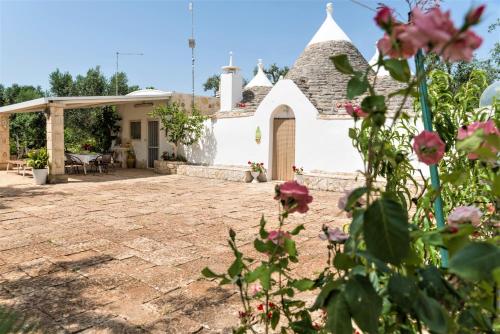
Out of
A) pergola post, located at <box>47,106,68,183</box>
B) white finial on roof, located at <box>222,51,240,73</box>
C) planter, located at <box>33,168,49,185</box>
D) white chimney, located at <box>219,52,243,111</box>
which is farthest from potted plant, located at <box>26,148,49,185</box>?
white finial on roof, located at <box>222,51,240,73</box>

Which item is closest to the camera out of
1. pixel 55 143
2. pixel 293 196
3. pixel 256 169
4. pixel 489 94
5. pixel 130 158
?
pixel 293 196

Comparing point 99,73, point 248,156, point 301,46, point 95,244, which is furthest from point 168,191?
point 99,73

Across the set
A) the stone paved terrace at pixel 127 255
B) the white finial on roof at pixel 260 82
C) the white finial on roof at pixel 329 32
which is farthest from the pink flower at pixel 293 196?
the white finial on roof at pixel 329 32

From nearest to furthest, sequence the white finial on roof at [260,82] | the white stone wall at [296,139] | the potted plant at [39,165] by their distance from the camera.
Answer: the potted plant at [39,165]
the white stone wall at [296,139]
the white finial on roof at [260,82]

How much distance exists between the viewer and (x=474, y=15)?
2.53 ft

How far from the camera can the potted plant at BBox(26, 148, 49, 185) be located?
12.1 m

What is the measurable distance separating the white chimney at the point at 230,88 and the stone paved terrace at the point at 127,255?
7.69 meters

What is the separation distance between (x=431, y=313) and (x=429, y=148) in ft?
1.68

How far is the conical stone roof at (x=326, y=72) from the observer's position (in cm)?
1452

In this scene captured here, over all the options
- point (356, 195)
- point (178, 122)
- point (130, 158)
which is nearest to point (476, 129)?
point (356, 195)

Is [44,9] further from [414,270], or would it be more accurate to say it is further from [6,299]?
[414,270]

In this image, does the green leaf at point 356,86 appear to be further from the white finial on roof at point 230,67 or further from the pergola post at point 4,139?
the pergola post at point 4,139

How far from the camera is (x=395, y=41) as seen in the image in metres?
0.94

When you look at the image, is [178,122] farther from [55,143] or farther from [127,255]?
[127,255]
